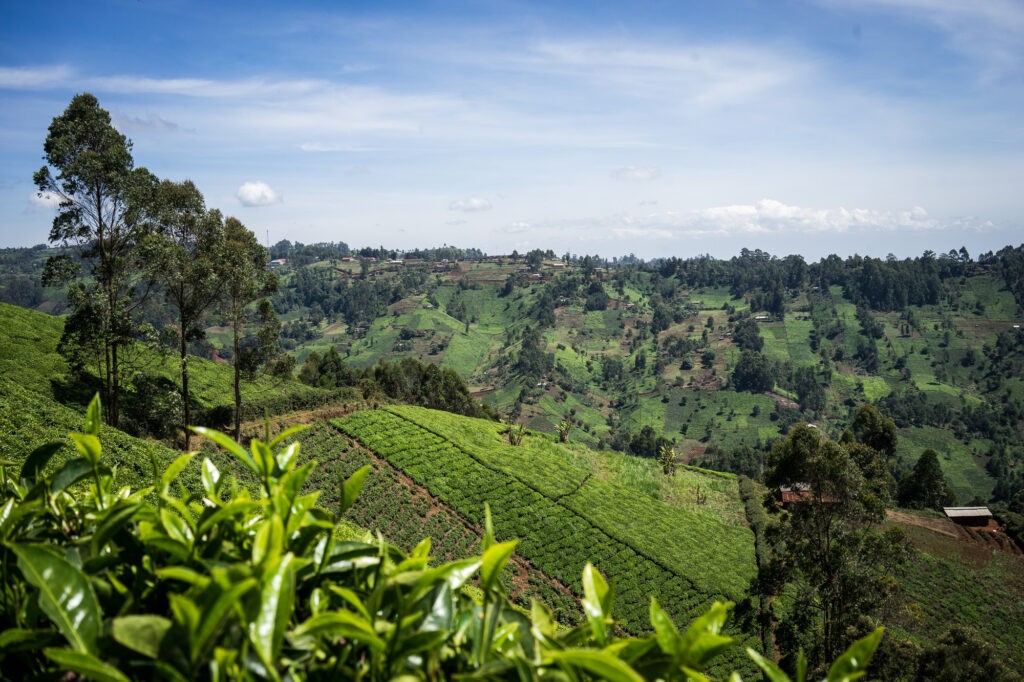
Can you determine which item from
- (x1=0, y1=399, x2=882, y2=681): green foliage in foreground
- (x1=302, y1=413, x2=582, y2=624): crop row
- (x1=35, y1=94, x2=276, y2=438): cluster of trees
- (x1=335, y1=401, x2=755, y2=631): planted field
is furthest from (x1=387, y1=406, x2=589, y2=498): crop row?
(x1=0, y1=399, x2=882, y2=681): green foliage in foreground

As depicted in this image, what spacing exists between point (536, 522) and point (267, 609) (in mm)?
28309

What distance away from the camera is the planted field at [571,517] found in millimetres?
25812

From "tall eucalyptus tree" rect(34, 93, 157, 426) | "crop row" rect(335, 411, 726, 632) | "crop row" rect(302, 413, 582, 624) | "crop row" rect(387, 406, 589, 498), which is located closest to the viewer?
"tall eucalyptus tree" rect(34, 93, 157, 426)

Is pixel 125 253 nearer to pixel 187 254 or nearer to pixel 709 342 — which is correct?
pixel 187 254

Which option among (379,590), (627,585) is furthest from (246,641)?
(627,585)

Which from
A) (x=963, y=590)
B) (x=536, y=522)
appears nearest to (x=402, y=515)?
(x=536, y=522)

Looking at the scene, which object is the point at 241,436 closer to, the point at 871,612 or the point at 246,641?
the point at 871,612

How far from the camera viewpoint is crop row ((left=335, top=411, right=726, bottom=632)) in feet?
82.1

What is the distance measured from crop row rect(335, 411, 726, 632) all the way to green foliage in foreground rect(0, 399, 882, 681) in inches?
899

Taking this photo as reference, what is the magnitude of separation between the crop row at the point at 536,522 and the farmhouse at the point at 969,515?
2216 centimetres

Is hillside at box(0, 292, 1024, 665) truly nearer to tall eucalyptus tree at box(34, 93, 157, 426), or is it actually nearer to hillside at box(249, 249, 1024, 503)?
tall eucalyptus tree at box(34, 93, 157, 426)

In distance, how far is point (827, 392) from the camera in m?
118

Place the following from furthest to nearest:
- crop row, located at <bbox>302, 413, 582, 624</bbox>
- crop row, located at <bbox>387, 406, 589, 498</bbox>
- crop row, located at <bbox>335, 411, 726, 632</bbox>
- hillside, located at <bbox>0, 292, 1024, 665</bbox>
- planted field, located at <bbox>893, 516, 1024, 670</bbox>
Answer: crop row, located at <bbox>387, 406, 589, 498</bbox> → planted field, located at <bbox>893, 516, 1024, 670</bbox> → crop row, located at <bbox>335, 411, 726, 632</bbox> → hillside, located at <bbox>0, 292, 1024, 665</bbox> → crop row, located at <bbox>302, 413, 582, 624</bbox>

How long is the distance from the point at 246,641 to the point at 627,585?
26.7 m
